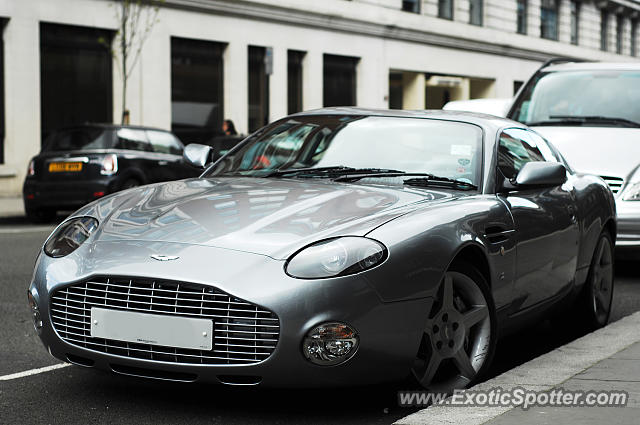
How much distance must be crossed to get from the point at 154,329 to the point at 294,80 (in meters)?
26.2

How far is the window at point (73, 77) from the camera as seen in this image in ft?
74.6

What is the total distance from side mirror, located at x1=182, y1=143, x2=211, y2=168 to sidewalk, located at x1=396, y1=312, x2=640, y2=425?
7.47ft

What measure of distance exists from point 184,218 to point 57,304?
65 cm

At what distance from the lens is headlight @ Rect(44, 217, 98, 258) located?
4574mm

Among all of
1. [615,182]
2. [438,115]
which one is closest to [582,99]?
[615,182]

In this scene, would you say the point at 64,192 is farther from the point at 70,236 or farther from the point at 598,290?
the point at 70,236

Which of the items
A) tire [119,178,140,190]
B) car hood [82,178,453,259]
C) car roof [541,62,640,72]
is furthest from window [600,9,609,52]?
car hood [82,178,453,259]

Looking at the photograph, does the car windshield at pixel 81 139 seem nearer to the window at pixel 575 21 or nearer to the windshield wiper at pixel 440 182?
the windshield wiper at pixel 440 182

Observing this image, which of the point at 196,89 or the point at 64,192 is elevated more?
the point at 196,89

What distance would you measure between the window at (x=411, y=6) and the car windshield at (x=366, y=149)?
28.6 meters

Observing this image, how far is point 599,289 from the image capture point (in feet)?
21.8

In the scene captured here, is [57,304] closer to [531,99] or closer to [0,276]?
[0,276]

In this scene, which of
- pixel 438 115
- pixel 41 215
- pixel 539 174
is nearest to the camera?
pixel 539 174

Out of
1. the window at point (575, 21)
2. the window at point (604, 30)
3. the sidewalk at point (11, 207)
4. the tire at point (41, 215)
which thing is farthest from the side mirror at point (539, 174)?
the window at point (604, 30)
